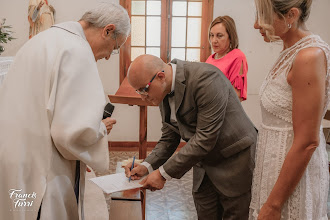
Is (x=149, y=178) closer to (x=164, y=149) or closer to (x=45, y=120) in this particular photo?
(x=164, y=149)

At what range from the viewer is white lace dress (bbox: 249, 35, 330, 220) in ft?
4.59

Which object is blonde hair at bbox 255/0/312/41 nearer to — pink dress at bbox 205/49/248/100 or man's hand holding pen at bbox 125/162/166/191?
man's hand holding pen at bbox 125/162/166/191

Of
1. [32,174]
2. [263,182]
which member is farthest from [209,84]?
[32,174]

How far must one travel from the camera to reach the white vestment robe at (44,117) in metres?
1.45

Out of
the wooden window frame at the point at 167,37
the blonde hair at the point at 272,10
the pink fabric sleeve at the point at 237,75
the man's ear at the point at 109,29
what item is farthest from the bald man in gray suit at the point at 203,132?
the wooden window frame at the point at 167,37

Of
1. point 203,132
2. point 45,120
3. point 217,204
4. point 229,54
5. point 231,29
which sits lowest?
point 217,204

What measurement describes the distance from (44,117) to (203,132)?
0.76 metres

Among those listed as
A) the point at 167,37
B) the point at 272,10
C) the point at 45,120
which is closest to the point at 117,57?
the point at 167,37

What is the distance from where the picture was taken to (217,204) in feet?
7.22

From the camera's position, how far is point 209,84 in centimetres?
181

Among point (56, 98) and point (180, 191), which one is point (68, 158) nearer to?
point (56, 98)

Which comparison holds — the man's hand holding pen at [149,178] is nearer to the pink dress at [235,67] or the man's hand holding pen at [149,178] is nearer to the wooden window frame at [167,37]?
the pink dress at [235,67]

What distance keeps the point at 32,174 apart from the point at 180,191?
279cm

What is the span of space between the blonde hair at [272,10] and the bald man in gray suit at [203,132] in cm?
48
